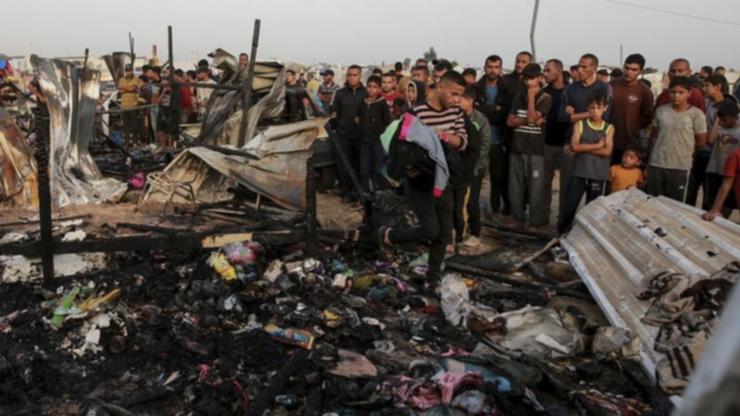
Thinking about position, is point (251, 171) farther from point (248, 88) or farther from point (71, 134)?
point (71, 134)

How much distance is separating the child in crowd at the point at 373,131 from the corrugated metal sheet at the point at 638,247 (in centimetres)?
311

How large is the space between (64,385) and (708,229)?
16.1ft

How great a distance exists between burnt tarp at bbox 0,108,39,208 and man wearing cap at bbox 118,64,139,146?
5915 mm

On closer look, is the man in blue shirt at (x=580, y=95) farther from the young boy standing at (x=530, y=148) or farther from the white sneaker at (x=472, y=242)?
the white sneaker at (x=472, y=242)

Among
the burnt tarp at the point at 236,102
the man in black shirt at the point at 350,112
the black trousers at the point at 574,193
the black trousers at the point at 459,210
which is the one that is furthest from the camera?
the burnt tarp at the point at 236,102

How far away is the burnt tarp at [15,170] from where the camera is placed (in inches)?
307

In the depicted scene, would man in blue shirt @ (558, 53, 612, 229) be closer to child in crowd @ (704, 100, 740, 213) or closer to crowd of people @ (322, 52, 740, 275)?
crowd of people @ (322, 52, 740, 275)

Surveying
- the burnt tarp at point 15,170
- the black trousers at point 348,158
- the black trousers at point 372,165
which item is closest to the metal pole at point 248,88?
the black trousers at point 348,158

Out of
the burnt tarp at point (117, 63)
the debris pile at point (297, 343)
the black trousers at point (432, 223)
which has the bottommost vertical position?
the debris pile at point (297, 343)

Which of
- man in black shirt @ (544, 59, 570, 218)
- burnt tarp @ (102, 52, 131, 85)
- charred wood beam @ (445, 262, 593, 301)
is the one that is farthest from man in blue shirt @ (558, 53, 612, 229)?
burnt tarp @ (102, 52, 131, 85)

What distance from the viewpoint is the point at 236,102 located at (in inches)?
392

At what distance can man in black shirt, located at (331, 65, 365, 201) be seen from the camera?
9047 mm

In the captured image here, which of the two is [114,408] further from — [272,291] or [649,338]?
A: [649,338]

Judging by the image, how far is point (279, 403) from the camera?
3.68 m
